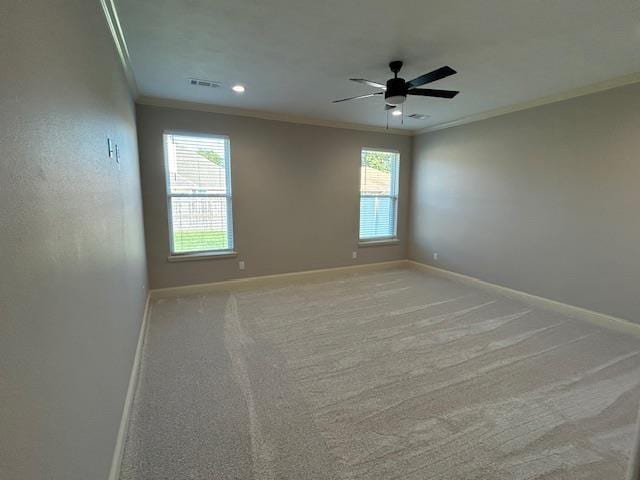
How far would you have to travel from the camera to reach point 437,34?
238cm

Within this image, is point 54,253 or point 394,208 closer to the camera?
point 54,253

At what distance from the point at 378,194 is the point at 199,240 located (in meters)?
3.33

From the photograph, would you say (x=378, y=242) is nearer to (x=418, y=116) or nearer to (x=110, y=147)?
(x=418, y=116)

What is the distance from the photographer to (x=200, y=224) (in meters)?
4.49

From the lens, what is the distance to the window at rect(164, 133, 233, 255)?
4242 mm

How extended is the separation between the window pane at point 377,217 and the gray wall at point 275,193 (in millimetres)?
219

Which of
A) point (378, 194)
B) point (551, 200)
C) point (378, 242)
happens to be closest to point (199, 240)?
point (378, 242)

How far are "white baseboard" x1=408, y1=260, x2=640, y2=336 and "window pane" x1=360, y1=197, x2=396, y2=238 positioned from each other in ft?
4.42

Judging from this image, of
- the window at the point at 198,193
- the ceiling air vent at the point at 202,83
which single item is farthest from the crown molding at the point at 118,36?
the window at the point at 198,193

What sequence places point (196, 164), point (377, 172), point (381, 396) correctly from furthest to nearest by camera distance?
point (377, 172) < point (196, 164) < point (381, 396)

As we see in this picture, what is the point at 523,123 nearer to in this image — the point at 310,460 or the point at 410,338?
the point at 410,338

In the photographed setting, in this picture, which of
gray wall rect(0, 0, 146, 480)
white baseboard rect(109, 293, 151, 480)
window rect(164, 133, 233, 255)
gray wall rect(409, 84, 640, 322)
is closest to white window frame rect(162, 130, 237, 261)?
window rect(164, 133, 233, 255)

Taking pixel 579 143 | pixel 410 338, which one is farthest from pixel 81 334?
pixel 579 143

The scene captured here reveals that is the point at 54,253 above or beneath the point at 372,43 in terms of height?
beneath
